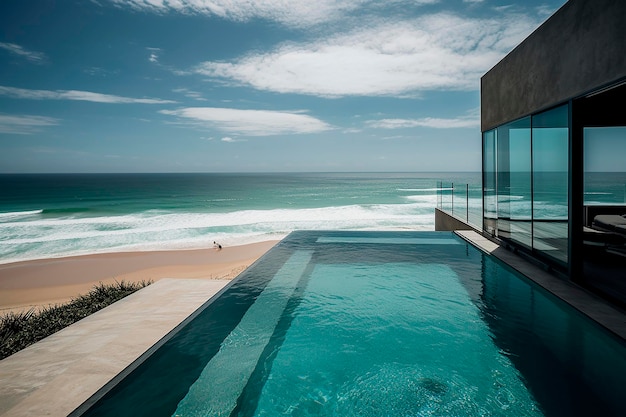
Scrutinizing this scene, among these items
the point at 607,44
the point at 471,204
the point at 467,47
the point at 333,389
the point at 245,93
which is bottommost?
the point at 333,389

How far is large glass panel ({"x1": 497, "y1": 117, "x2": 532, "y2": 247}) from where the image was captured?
577cm

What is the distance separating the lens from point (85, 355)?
3.84 meters

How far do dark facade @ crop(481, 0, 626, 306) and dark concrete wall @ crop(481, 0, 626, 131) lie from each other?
1 centimetres

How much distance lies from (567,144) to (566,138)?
8 cm

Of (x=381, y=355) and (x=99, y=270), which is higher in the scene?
(x=381, y=355)

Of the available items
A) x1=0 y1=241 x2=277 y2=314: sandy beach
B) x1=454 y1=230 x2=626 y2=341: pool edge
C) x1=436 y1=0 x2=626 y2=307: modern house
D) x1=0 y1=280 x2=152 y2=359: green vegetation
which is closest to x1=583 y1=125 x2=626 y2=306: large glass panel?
x1=436 y1=0 x2=626 y2=307: modern house

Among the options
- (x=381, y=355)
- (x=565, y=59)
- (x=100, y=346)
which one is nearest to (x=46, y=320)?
(x=100, y=346)

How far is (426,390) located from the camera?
9.04ft

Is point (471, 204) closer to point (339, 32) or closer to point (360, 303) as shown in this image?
point (360, 303)

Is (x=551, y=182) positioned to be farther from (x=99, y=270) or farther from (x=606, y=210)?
(x=99, y=270)

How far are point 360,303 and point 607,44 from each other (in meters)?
3.76

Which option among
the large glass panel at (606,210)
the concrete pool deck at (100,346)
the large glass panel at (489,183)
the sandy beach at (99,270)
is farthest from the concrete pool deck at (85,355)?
the large glass panel at (489,183)

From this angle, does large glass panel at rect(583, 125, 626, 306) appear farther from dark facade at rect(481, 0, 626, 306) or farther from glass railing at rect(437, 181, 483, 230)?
glass railing at rect(437, 181, 483, 230)

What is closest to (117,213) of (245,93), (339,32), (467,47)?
(245,93)
